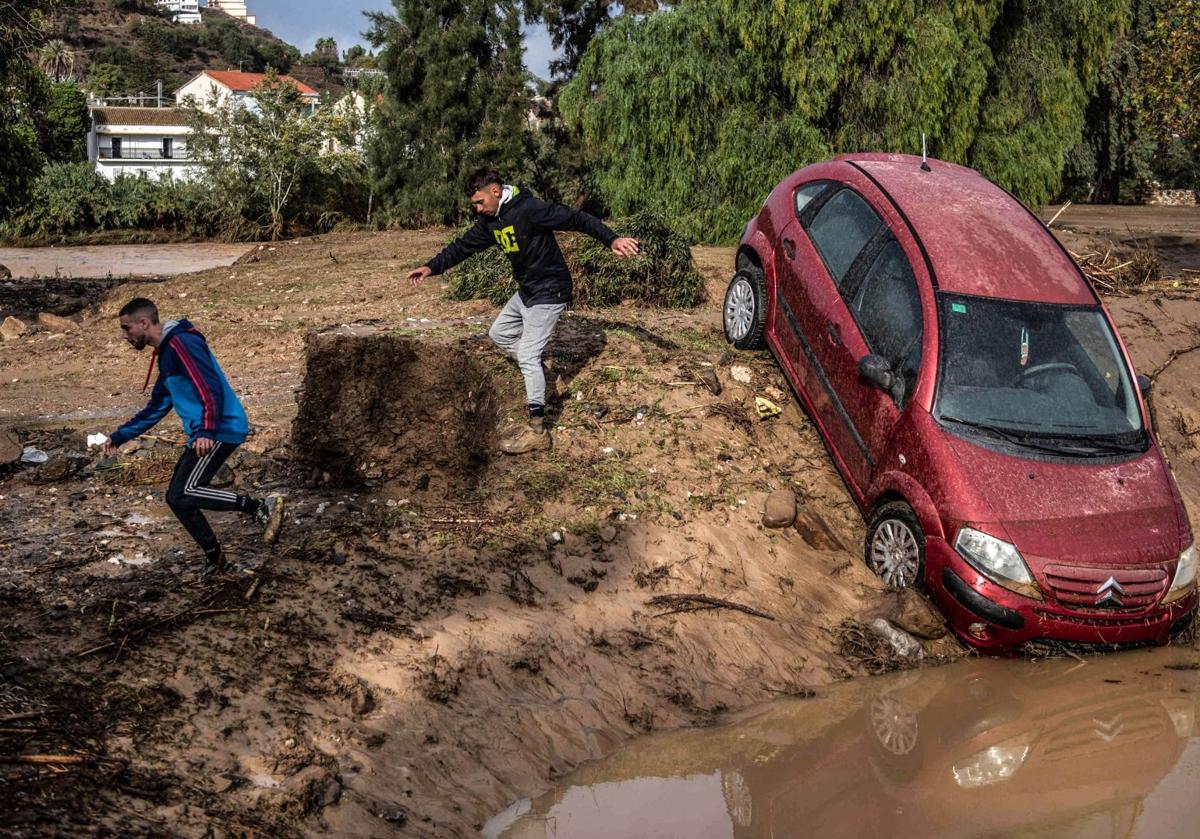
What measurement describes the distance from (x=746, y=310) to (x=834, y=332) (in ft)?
5.87

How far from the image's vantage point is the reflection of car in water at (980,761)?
484cm

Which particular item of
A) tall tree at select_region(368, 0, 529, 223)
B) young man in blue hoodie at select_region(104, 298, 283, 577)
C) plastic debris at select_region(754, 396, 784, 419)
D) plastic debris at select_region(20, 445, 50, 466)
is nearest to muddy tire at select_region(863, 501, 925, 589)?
plastic debris at select_region(754, 396, 784, 419)

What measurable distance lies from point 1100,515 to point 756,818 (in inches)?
112

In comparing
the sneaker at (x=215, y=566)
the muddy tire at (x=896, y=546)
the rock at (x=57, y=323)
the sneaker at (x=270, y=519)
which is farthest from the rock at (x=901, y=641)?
the rock at (x=57, y=323)

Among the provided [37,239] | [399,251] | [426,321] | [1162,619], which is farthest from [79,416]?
[37,239]

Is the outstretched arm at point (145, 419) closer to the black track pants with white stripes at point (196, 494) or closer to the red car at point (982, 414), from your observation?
the black track pants with white stripes at point (196, 494)

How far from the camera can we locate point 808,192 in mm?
8797

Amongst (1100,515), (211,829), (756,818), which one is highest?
(1100,515)

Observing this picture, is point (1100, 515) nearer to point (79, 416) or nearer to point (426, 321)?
point (426, 321)

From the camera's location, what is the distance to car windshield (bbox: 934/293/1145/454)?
6.60m

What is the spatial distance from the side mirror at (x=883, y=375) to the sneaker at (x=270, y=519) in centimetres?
379

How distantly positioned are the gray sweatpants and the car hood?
2.89m

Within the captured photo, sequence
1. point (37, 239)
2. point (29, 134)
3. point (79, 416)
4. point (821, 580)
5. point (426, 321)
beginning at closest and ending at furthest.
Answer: point (821, 580) → point (79, 416) → point (426, 321) → point (29, 134) → point (37, 239)

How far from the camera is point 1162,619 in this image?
6207mm
